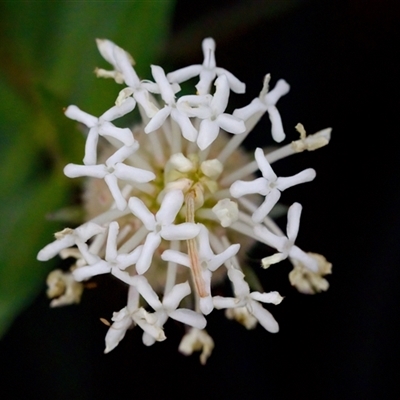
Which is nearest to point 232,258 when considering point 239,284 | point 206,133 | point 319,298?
point 239,284

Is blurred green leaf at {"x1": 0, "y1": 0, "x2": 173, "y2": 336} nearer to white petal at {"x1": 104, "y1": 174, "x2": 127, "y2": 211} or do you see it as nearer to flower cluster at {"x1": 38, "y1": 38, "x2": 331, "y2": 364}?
flower cluster at {"x1": 38, "y1": 38, "x2": 331, "y2": 364}

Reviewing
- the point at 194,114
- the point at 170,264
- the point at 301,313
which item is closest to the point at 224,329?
the point at 301,313

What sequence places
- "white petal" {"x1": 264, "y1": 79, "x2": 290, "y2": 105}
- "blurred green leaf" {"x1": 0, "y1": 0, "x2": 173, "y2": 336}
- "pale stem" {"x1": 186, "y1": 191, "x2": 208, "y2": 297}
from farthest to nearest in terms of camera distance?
"blurred green leaf" {"x1": 0, "y1": 0, "x2": 173, "y2": 336} < "white petal" {"x1": 264, "y1": 79, "x2": 290, "y2": 105} < "pale stem" {"x1": 186, "y1": 191, "x2": 208, "y2": 297}

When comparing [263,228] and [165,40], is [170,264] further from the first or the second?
[165,40]

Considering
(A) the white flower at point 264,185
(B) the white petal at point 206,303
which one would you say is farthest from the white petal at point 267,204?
(B) the white petal at point 206,303

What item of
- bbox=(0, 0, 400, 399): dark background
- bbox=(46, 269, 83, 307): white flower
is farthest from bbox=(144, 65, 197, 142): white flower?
→ bbox=(0, 0, 400, 399): dark background

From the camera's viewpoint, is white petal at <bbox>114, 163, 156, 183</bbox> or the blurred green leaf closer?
white petal at <bbox>114, 163, 156, 183</bbox>
